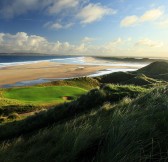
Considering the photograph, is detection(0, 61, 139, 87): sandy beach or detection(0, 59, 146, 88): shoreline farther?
detection(0, 61, 139, 87): sandy beach

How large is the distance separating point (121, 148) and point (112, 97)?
27.9ft

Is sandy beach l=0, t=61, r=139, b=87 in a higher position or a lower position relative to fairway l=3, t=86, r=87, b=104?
lower

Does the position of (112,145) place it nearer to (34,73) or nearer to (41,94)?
(41,94)

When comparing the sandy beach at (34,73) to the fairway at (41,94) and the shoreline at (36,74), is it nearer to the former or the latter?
the shoreline at (36,74)

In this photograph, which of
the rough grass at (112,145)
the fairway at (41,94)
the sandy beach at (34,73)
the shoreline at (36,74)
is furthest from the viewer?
the sandy beach at (34,73)

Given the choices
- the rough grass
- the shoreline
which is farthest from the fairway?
the rough grass

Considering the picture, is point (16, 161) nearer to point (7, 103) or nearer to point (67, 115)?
point (67, 115)

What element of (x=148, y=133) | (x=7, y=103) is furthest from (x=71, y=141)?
(x=7, y=103)

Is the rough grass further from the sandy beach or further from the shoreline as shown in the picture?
the sandy beach

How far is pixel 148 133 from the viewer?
3.95 metres

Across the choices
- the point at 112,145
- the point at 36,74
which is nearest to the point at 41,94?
the point at 112,145

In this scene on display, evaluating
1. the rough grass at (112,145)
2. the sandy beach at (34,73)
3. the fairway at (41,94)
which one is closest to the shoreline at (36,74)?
the sandy beach at (34,73)

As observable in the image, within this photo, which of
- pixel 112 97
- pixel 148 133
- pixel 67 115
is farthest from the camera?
pixel 112 97

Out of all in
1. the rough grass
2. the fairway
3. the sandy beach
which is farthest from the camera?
the sandy beach
